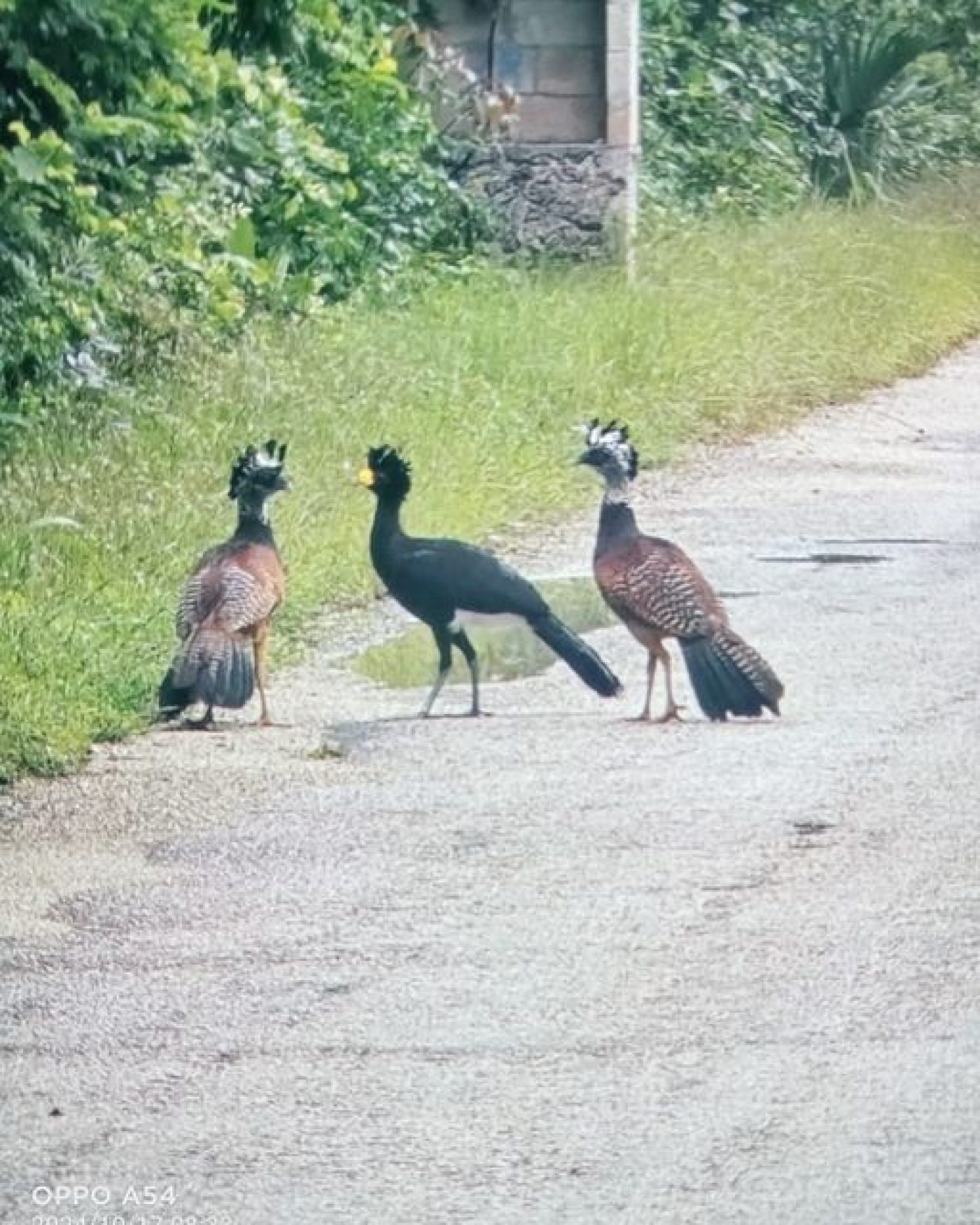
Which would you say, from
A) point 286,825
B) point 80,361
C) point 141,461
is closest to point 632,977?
point 286,825

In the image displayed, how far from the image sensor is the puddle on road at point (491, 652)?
34.3 feet

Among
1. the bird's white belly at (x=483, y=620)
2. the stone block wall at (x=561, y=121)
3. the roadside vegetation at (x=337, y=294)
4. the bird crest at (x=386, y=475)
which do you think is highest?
the stone block wall at (x=561, y=121)

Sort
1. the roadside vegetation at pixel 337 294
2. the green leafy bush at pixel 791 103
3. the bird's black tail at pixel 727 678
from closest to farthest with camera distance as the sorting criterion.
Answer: the bird's black tail at pixel 727 678
the roadside vegetation at pixel 337 294
the green leafy bush at pixel 791 103

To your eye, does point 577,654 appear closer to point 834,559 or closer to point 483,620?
point 483,620

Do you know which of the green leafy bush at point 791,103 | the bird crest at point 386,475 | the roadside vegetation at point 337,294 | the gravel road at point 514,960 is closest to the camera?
the gravel road at point 514,960

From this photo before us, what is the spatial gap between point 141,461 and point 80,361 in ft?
4.76

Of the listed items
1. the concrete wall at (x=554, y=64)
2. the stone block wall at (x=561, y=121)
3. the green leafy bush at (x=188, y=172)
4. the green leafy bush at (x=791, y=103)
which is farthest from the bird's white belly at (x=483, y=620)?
the green leafy bush at (x=791, y=103)

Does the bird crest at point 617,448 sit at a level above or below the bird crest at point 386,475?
above

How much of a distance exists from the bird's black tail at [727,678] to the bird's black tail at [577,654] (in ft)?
0.90

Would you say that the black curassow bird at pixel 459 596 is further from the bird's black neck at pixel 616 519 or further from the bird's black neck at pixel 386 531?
the bird's black neck at pixel 616 519

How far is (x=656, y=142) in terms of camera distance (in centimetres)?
2259

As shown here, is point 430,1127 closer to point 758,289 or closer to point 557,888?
→ point 557,888

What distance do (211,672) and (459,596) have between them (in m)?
0.87

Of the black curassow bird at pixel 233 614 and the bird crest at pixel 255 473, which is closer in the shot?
the black curassow bird at pixel 233 614
